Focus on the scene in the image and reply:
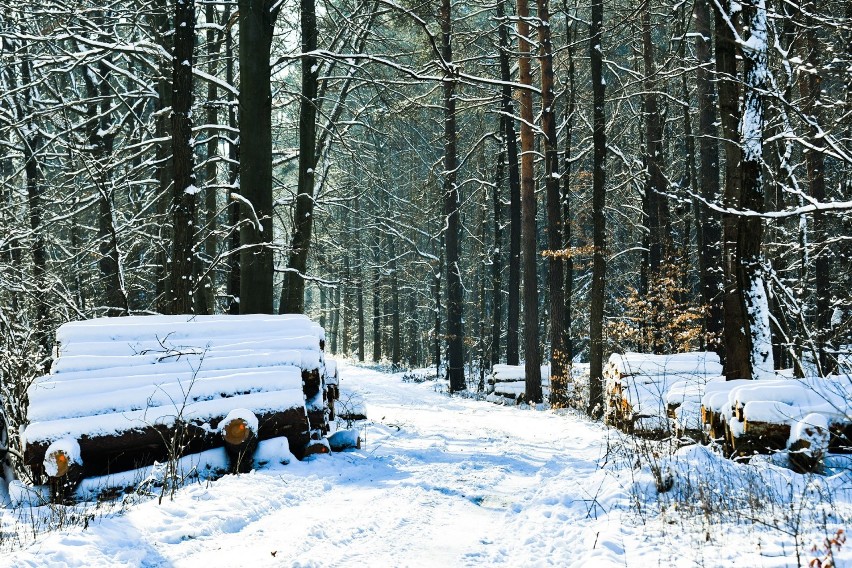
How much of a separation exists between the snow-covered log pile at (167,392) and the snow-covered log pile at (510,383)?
1092cm

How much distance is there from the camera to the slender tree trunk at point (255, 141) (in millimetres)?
11109

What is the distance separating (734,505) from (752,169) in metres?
5.18

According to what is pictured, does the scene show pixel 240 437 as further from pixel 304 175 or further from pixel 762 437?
pixel 304 175

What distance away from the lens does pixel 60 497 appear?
246 inches

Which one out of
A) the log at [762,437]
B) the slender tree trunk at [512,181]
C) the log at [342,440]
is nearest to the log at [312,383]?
the log at [342,440]

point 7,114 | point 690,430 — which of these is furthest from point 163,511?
point 7,114

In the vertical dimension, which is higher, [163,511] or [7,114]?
[7,114]

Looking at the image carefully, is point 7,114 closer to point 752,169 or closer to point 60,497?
point 60,497

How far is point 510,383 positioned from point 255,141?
11122 millimetres

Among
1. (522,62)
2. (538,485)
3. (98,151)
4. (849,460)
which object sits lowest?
(538,485)

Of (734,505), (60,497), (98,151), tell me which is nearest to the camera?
(734,505)

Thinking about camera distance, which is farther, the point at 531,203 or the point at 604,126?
the point at 531,203

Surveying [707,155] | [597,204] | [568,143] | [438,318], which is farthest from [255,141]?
[438,318]

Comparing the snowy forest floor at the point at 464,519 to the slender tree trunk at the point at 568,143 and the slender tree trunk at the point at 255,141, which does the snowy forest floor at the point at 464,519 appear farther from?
the slender tree trunk at the point at 568,143
